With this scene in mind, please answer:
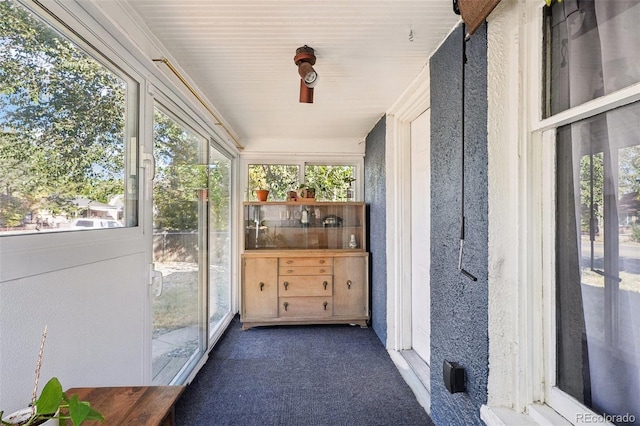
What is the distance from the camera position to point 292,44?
157 centimetres

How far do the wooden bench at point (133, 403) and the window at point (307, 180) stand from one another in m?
2.89

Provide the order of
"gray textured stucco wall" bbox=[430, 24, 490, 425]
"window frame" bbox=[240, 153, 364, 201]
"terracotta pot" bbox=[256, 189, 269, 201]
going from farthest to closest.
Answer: "window frame" bbox=[240, 153, 364, 201] → "terracotta pot" bbox=[256, 189, 269, 201] → "gray textured stucco wall" bbox=[430, 24, 490, 425]

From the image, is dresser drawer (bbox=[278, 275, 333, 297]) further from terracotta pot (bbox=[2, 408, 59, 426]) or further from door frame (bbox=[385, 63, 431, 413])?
terracotta pot (bbox=[2, 408, 59, 426])

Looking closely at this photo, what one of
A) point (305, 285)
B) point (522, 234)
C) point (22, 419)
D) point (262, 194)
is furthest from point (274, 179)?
point (22, 419)

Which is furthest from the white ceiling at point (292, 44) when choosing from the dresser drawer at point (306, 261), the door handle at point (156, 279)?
the dresser drawer at point (306, 261)

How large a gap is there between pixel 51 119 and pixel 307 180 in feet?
9.39

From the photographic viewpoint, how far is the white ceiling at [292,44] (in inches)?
50.8

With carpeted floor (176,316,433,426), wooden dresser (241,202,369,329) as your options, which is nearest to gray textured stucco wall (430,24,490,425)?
carpeted floor (176,316,433,426)

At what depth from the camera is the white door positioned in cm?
218

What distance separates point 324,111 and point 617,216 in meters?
2.21

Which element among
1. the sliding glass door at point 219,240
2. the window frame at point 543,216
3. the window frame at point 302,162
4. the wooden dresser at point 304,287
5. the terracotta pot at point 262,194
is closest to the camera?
the window frame at point 543,216

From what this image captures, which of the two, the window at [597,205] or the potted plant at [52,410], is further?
the window at [597,205]

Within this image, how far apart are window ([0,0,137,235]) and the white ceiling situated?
0.38m

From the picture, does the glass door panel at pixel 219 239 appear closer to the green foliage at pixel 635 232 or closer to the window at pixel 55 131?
the window at pixel 55 131
